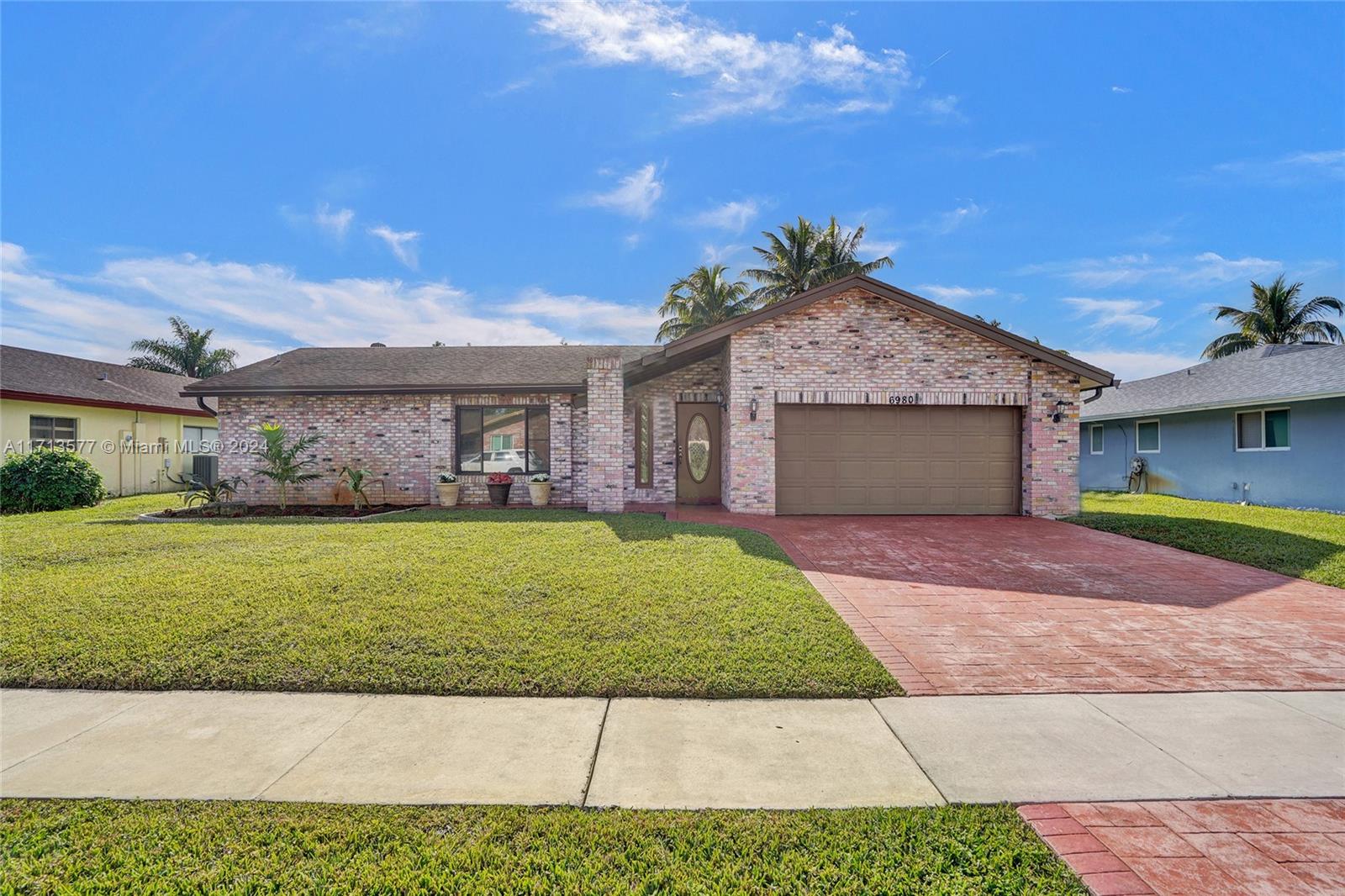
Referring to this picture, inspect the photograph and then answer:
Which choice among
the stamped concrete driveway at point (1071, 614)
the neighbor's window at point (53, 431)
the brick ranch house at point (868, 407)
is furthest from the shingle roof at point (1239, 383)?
the neighbor's window at point (53, 431)

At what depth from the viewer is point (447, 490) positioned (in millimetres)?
13031

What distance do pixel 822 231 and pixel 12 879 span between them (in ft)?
103

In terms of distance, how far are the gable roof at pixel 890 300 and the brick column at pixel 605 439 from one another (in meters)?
1.08

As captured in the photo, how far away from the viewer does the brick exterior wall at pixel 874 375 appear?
453 inches

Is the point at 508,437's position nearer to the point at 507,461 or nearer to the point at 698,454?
the point at 507,461

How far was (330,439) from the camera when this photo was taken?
13.8 metres

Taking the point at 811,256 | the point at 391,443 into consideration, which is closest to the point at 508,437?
the point at 391,443

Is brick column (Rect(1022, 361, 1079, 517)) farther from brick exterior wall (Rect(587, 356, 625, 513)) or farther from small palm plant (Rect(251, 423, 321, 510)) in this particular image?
small palm plant (Rect(251, 423, 321, 510))

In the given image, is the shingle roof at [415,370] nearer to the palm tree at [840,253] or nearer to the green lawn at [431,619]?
the green lawn at [431,619]

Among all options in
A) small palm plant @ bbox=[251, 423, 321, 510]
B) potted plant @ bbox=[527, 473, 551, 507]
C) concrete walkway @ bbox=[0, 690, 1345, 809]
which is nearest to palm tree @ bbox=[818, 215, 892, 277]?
potted plant @ bbox=[527, 473, 551, 507]

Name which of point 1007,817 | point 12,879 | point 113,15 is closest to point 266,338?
point 113,15

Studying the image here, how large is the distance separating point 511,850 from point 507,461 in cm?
1205

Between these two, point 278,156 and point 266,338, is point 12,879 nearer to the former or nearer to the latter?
point 278,156

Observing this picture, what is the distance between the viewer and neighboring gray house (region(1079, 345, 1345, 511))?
13.5 metres
